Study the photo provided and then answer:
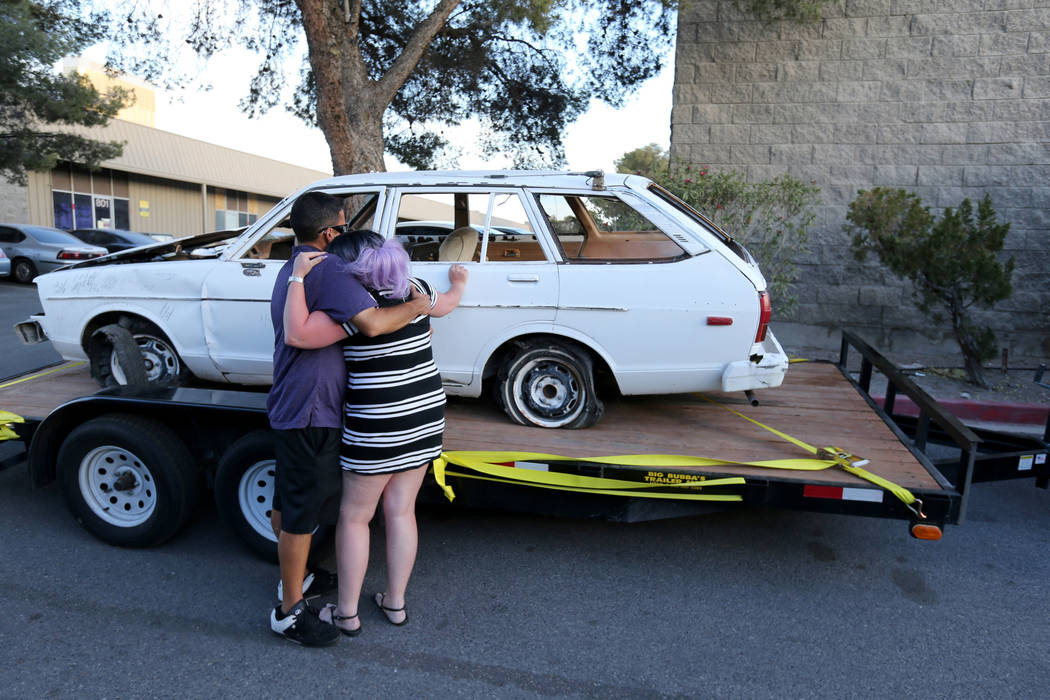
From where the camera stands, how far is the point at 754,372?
4.15 m

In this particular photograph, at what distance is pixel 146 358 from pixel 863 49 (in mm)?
8835

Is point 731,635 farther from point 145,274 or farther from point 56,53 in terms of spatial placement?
point 56,53

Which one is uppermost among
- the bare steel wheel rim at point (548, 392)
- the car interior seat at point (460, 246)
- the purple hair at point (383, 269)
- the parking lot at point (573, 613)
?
the car interior seat at point (460, 246)

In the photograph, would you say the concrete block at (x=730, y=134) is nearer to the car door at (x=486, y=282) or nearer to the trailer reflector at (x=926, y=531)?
the car door at (x=486, y=282)

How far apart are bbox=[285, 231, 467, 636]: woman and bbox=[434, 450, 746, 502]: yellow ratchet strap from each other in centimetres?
43

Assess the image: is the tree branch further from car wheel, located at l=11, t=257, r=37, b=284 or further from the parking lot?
car wheel, located at l=11, t=257, r=37, b=284

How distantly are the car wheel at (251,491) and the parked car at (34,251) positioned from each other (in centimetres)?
1495

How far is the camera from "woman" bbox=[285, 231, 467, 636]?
273cm

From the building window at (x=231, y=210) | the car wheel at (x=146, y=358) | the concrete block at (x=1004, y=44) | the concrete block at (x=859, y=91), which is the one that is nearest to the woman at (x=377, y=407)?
the car wheel at (x=146, y=358)

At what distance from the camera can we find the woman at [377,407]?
273cm

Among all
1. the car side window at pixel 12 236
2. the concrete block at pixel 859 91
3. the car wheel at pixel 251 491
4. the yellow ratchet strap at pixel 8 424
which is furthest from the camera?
the car side window at pixel 12 236

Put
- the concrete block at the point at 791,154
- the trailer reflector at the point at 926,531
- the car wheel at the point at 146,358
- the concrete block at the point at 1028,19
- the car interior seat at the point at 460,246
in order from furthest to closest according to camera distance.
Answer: the concrete block at the point at 791,154 < the concrete block at the point at 1028,19 < the car wheel at the point at 146,358 < the car interior seat at the point at 460,246 < the trailer reflector at the point at 926,531

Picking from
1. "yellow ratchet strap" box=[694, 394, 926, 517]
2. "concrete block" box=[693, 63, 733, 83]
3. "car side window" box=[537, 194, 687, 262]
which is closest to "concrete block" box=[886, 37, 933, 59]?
"concrete block" box=[693, 63, 733, 83]

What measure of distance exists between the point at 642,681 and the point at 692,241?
7.88ft
